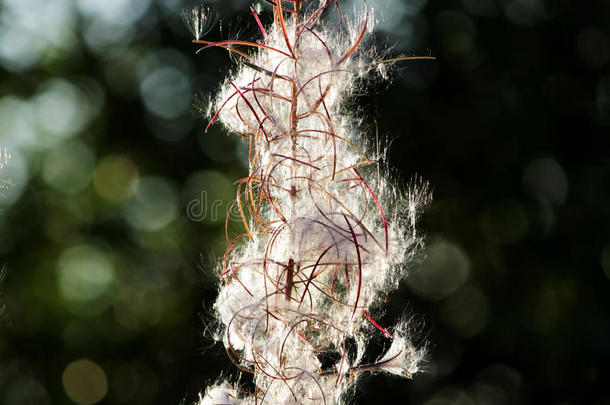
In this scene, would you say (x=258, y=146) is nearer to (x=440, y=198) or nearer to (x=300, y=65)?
(x=300, y=65)

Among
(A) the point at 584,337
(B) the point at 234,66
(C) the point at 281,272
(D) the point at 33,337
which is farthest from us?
(D) the point at 33,337

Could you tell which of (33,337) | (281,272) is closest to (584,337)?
(281,272)

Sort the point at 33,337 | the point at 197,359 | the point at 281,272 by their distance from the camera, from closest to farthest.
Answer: the point at 281,272 → the point at 197,359 → the point at 33,337

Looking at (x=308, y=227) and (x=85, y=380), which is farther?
(x=85, y=380)

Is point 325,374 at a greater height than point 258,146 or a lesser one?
lesser

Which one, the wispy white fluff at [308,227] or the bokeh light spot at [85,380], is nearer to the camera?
the wispy white fluff at [308,227]

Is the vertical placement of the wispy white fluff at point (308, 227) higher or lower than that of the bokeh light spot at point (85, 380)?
higher

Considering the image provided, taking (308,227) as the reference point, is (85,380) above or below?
below

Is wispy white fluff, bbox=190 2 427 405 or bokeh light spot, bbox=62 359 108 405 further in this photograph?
bokeh light spot, bbox=62 359 108 405
